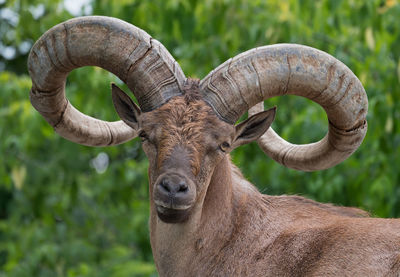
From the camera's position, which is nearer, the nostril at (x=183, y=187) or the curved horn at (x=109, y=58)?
the nostril at (x=183, y=187)

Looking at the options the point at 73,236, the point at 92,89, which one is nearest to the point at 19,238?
the point at 73,236

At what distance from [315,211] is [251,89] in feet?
5.14

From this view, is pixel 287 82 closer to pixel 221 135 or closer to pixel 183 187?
pixel 221 135

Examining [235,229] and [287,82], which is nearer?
[287,82]

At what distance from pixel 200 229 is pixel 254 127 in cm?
114

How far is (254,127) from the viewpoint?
737 centimetres

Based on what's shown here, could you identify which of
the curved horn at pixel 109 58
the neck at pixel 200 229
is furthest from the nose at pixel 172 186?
the curved horn at pixel 109 58

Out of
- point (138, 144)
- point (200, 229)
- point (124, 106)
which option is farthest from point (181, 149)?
point (138, 144)

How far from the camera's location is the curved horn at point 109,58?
6992 millimetres

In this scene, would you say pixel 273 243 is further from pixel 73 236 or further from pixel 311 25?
pixel 73 236

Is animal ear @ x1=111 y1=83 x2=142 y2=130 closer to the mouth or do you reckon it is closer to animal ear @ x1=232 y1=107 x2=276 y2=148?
animal ear @ x1=232 y1=107 x2=276 y2=148

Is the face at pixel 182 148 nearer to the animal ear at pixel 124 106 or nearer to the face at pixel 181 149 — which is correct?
the face at pixel 181 149

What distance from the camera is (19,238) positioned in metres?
16.0

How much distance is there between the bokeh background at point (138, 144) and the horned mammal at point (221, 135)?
15.4ft
